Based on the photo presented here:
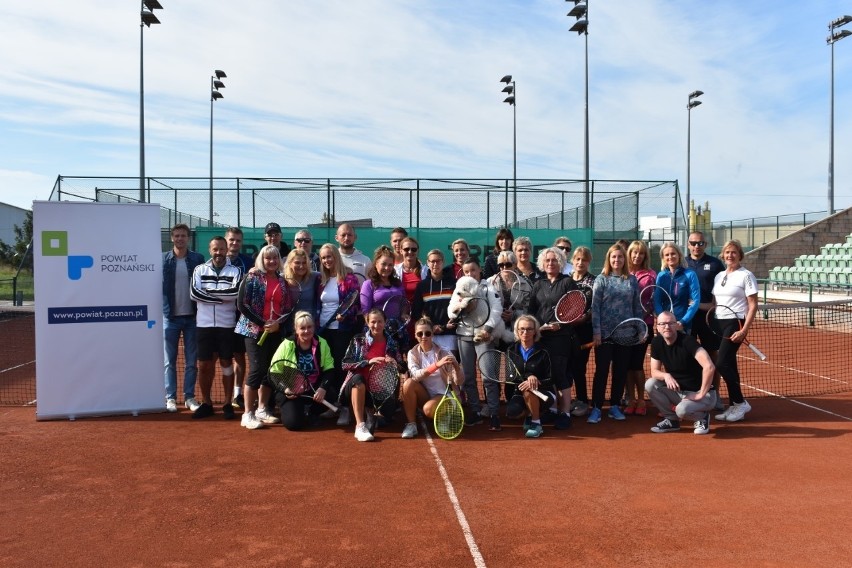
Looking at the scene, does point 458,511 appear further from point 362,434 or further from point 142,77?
point 142,77

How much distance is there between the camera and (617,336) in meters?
6.75

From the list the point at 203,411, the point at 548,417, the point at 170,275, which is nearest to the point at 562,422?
the point at 548,417

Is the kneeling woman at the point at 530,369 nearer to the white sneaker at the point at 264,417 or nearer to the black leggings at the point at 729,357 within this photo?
the black leggings at the point at 729,357

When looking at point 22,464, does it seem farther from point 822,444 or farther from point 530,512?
point 822,444

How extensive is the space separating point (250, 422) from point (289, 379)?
628 mm

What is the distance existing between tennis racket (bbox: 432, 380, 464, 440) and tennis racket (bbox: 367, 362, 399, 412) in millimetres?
491

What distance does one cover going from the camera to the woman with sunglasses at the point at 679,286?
6.74 m

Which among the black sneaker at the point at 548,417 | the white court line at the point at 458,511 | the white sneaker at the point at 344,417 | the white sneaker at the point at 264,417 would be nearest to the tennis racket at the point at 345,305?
the white sneaker at the point at 344,417

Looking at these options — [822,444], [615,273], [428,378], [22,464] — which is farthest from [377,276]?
[822,444]

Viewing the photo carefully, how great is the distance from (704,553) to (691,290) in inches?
138

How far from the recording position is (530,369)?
638 cm

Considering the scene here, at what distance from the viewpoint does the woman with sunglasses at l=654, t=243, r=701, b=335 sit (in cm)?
674

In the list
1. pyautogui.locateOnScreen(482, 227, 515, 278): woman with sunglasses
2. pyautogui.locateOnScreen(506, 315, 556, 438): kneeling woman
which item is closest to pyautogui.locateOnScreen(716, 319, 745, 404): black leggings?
pyautogui.locateOnScreen(506, 315, 556, 438): kneeling woman

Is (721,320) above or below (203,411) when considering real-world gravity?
above
